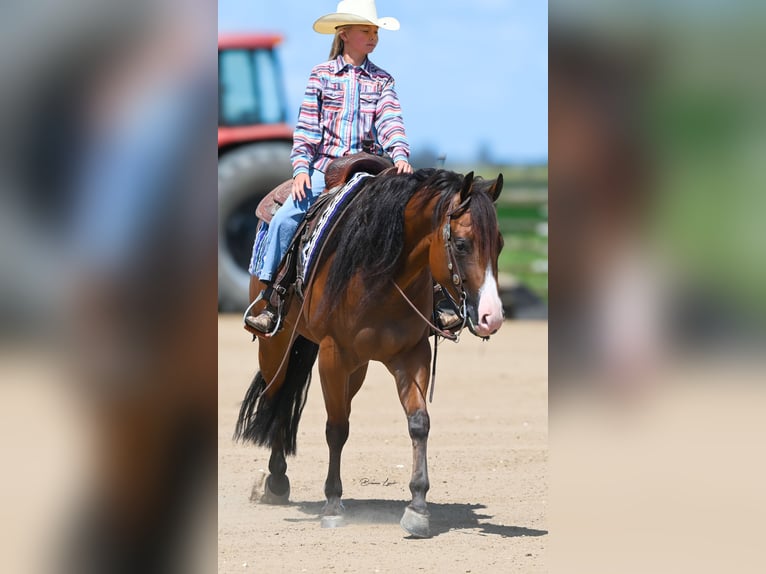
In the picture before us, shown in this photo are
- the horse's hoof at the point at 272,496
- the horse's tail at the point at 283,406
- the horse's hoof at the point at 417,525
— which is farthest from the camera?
the horse's tail at the point at 283,406

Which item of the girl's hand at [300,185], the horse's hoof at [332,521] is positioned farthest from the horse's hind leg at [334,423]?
the girl's hand at [300,185]

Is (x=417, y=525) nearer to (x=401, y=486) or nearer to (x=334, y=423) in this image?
(x=334, y=423)

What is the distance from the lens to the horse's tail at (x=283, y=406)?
5.74 m

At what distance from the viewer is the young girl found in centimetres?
513

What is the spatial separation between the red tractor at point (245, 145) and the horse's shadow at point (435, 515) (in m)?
9.06

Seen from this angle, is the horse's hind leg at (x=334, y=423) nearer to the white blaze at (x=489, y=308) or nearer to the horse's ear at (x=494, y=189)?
the white blaze at (x=489, y=308)

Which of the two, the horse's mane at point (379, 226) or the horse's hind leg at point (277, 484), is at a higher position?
the horse's mane at point (379, 226)

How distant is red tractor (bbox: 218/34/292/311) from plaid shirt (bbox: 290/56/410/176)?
9237mm

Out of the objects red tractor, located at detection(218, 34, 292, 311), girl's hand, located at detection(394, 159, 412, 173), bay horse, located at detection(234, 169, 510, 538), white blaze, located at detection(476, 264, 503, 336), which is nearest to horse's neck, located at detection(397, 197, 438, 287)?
bay horse, located at detection(234, 169, 510, 538)

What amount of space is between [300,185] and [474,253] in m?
1.20
